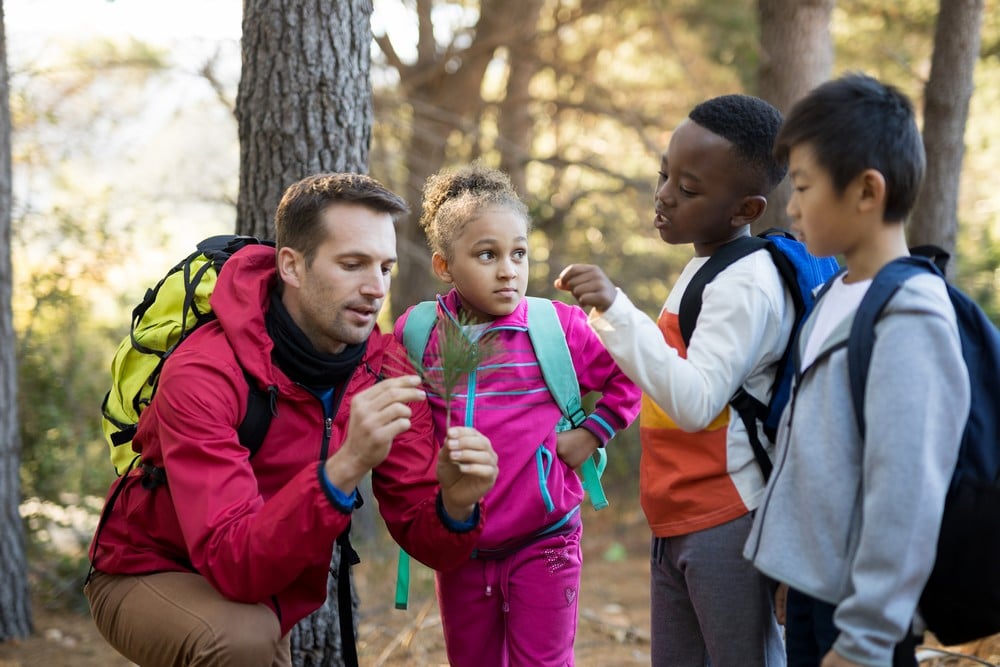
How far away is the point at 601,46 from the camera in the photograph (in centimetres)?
996

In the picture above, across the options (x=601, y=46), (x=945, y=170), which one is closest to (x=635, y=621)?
(x=945, y=170)

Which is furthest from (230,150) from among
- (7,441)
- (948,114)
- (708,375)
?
(708,375)

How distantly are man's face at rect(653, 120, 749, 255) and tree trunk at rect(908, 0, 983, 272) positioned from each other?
3.17 metres

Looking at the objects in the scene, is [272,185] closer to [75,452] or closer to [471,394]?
[471,394]

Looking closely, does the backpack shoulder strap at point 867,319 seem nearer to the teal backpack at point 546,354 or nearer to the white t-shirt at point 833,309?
the white t-shirt at point 833,309

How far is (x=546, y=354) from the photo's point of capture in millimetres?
2896

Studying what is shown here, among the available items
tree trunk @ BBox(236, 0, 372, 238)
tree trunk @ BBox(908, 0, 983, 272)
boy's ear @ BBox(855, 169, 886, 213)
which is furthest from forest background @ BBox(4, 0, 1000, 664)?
boy's ear @ BBox(855, 169, 886, 213)

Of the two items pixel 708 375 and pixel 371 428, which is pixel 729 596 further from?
pixel 371 428

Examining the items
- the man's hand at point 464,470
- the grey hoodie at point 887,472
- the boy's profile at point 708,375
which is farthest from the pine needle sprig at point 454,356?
the grey hoodie at point 887,472

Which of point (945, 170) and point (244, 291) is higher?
point (945, 170)

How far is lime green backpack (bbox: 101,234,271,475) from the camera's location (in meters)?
2.92

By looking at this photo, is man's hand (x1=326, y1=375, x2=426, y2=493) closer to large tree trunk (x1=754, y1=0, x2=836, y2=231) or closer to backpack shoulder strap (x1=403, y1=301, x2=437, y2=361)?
backpack shoulder strap (x1=403, y1=301, x2=437, y2=361)

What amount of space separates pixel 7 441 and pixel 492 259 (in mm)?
3437

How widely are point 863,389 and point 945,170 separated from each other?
382 centimetres
